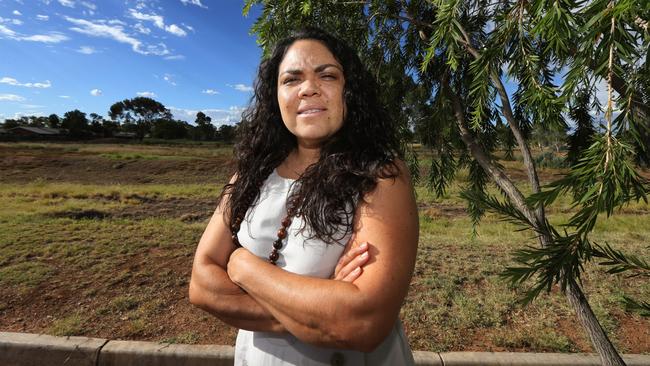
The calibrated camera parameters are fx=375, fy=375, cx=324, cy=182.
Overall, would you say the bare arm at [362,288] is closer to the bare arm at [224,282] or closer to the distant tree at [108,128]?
the bare arm at [224,282]

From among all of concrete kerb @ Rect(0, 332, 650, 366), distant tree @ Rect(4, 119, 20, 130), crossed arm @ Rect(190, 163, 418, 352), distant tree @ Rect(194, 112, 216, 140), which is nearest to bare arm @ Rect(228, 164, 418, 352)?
crossed arm @ Rect(190, 163, 418, 352)

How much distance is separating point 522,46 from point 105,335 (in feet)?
13.6

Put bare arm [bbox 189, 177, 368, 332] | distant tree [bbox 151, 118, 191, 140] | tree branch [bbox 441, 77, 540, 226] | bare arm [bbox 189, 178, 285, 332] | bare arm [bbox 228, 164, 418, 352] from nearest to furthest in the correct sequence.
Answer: bare arm [bbox 228, 164, 418, 352] → bare arm [bbox 189, 177, 368, 332] → bare arm [bbox 189, 178, 285, 332] → tree branch [bbox 441, 77, 540, 226] → distant tree [bbox 151, 118, 191, 140]

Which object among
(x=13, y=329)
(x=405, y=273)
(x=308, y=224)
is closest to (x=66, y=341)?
(x=13, y=329)

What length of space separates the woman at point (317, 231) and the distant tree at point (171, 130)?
274ft

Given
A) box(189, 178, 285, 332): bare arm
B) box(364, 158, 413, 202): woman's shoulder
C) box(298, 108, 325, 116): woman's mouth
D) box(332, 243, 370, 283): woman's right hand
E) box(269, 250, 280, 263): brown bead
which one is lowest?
box(189, 178, 285, 332): bare arm

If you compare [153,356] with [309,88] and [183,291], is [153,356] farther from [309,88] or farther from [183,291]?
[309,88]

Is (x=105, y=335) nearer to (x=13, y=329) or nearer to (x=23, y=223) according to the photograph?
(x=13, y=329)

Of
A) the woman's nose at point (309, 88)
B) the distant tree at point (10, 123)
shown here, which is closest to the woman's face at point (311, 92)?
the woman's nose at point (309, 88)

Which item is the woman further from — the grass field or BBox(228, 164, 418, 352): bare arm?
the grass field

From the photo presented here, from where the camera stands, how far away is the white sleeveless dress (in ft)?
4.48

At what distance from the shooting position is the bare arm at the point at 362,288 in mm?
1180

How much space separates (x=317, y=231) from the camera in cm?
138

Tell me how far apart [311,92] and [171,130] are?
86.2m
